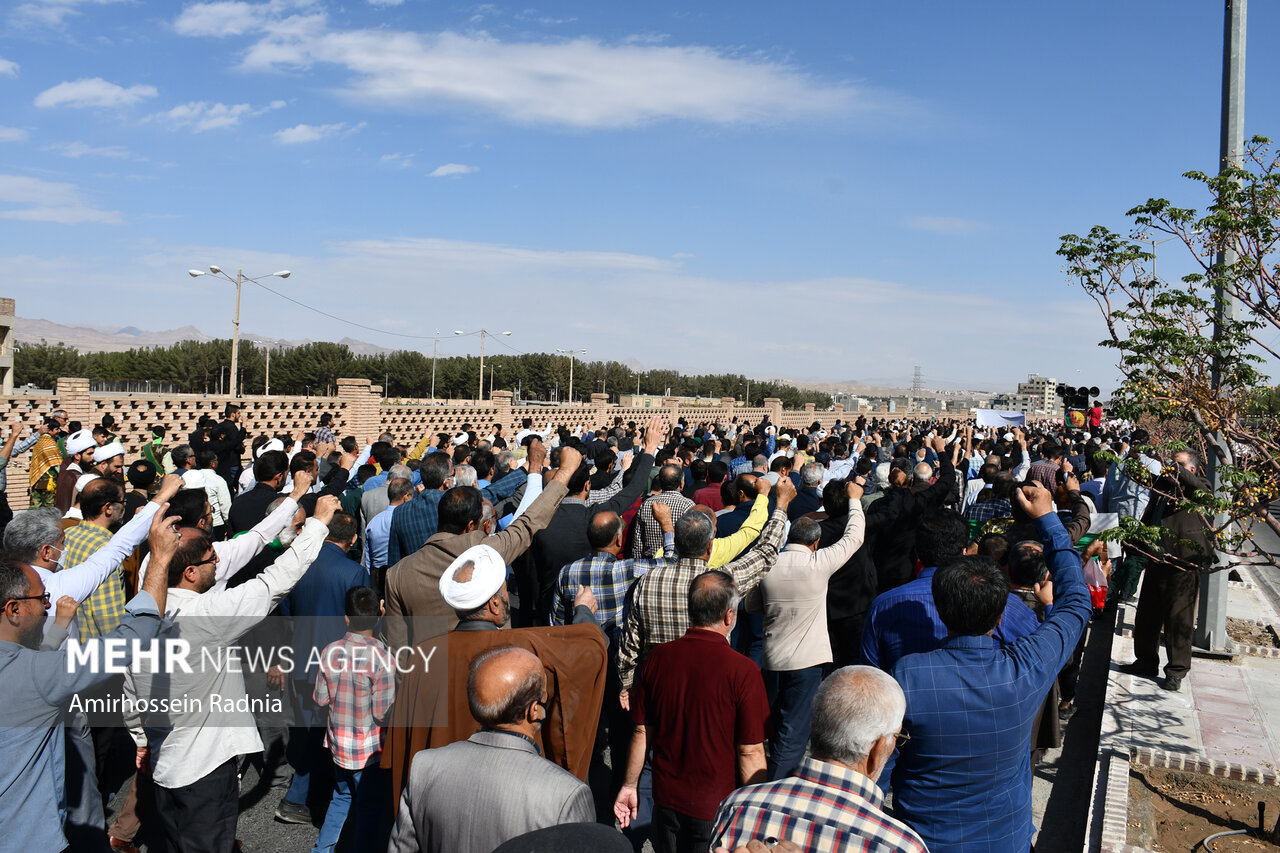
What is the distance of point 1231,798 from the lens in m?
4.92

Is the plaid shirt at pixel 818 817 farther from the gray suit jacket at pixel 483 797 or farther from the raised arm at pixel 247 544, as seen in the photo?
the raised arm at pixel 247 544

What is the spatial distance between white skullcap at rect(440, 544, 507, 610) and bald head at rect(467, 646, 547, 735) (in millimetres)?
676

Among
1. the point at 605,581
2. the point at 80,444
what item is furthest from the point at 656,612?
the point at 80,444

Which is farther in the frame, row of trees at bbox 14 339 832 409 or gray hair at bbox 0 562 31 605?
row of trees at bbox 14 339 832 409

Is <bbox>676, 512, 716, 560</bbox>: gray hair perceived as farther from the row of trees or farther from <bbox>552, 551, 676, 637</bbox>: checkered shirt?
the row of trees

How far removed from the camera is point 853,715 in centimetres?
215

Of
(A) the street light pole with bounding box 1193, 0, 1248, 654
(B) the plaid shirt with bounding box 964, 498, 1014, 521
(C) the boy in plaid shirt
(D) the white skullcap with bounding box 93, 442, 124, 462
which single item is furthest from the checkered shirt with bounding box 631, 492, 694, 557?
(D) the white skullcap with bounding box 93, 442, 124, 462

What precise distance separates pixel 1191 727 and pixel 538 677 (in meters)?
5.60

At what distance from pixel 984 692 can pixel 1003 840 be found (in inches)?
21.8

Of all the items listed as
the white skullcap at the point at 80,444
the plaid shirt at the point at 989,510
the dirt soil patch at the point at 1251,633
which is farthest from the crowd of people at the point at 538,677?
the white skullcap at the point at 80,444

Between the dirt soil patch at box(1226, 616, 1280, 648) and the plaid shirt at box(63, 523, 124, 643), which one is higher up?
the plaid shirt at box(63, 523, 124, 643)

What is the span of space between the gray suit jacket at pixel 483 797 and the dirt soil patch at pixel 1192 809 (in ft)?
12.2

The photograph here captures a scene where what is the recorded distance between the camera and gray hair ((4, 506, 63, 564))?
395cm

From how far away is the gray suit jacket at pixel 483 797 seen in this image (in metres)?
2.21
